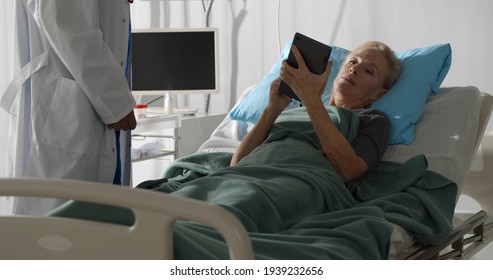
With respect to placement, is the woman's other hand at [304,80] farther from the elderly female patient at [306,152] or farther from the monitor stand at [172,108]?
the monitor stand at [172,108]

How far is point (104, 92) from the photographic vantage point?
2.28 meters

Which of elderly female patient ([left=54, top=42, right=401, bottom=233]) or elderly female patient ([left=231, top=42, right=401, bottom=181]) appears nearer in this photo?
elderly female patient ([left=54, top=42, right=401, bottom=233])

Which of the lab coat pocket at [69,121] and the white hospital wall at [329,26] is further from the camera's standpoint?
the white hospital wall at [329,26]

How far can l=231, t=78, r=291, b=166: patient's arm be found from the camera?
2.33m

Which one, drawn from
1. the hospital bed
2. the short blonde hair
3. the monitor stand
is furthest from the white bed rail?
the monitor stand

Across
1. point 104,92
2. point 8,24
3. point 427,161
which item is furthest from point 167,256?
point 8,24

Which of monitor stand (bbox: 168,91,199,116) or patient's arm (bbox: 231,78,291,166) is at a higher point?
patient's arm (bbox: 231,78,291,166)

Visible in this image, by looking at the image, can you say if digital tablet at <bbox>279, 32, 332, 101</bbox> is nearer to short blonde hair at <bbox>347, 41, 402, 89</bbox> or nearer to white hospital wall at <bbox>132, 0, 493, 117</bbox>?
short blonde hair at <bbox>347, 41, 402, 89</bbox>

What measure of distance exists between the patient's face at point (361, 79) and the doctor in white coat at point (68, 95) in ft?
2.26

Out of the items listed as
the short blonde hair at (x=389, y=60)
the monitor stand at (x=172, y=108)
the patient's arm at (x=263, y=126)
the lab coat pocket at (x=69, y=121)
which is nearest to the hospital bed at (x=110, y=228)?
the patient's arm at (x=263, y=126)

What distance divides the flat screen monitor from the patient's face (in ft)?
4.11

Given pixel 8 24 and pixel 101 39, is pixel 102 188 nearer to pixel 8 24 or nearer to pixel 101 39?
pixel 101 39

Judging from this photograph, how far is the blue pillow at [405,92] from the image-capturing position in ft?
8.05
